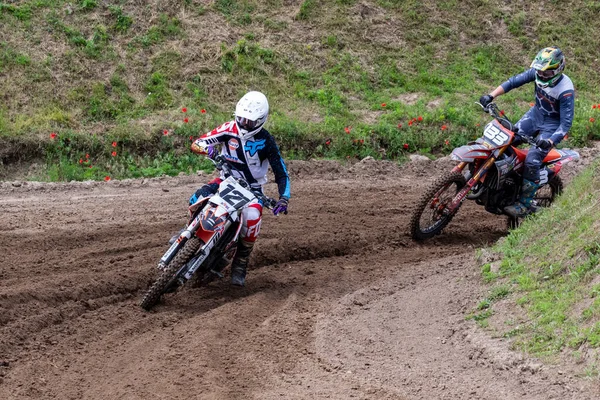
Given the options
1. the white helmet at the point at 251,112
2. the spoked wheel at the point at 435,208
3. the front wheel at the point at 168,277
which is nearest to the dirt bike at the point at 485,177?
the spoked wheel at the point at 435,208

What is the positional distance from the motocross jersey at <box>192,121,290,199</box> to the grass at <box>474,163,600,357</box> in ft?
8.55

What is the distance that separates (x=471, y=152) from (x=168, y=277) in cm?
458

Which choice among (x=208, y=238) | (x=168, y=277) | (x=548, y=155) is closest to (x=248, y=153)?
(x=208, y=238)

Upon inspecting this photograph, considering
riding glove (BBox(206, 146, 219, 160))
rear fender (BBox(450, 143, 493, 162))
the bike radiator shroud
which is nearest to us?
riding glove (BBox(206, 146, 219, 160))

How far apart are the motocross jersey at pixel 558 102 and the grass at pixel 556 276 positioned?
1.22 meters

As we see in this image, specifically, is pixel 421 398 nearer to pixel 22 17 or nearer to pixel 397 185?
pixel 397 185

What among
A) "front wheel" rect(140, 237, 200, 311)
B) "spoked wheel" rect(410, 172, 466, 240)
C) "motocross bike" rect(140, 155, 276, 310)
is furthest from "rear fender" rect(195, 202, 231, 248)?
"spoked wheel" rect(410, 172, 466, 240)

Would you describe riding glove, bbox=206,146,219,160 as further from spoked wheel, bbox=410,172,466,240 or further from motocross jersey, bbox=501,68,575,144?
motocross jersey, bbox=501,68,575,144

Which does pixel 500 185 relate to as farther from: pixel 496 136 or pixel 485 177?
pixel 496 136

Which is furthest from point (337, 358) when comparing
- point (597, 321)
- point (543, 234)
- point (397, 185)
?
point (397, 185)

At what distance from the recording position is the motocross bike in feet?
28.1

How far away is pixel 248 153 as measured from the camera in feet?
31.0

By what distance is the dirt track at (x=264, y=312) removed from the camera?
6.74m

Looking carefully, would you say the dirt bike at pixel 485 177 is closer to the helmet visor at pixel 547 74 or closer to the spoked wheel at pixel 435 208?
the spoked wheel at pixel 435 208
